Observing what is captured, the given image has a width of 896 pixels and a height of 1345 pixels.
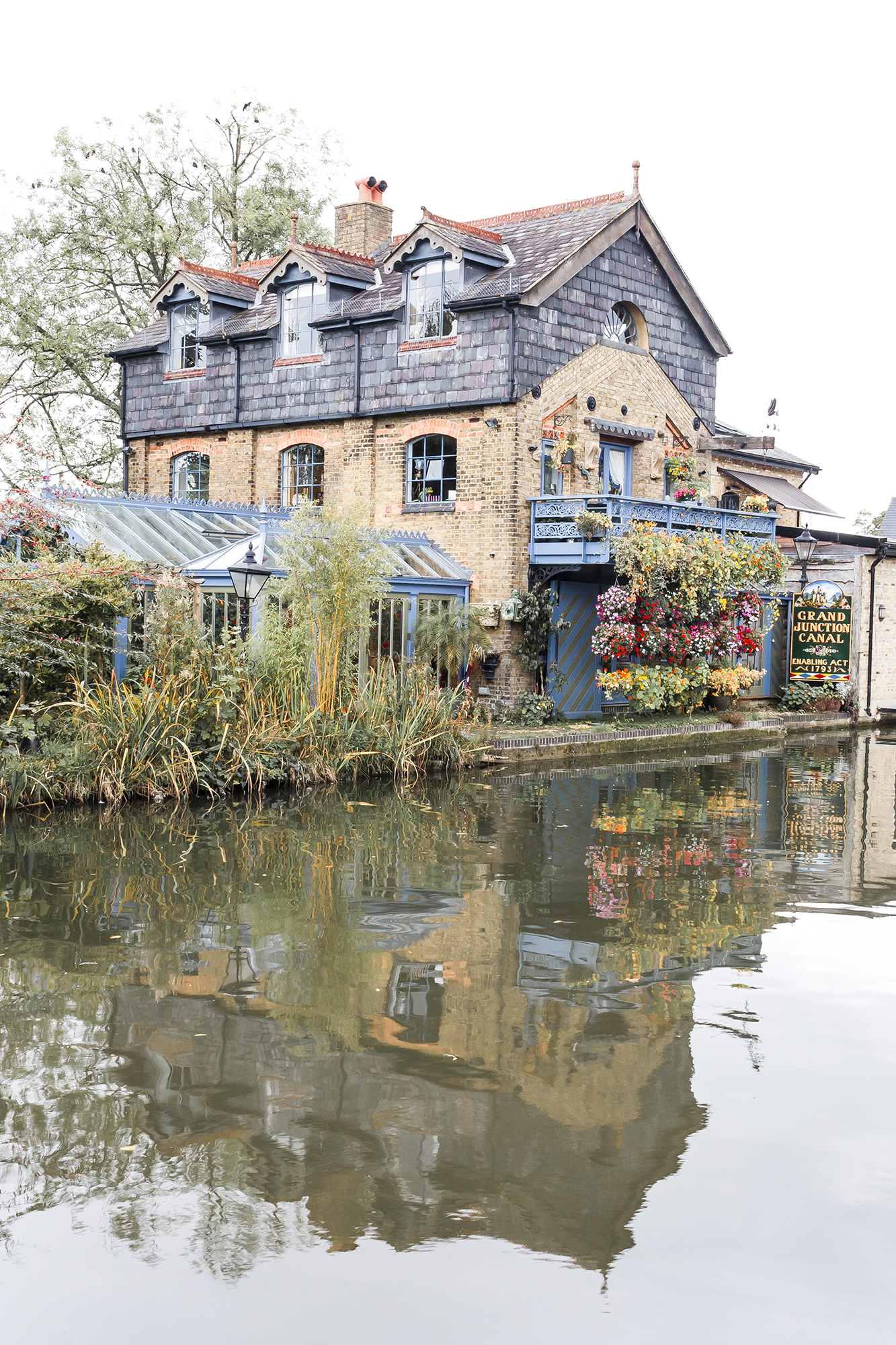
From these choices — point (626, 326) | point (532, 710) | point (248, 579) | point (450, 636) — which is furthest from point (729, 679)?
point (248, 579)

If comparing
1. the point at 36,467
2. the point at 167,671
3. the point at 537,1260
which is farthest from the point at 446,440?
the point at 537,1260

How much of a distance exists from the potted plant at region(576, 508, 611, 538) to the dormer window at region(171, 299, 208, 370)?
363 inches

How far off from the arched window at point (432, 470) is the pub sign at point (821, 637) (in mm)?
8081

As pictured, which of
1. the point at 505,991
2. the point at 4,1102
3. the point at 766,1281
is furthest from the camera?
the point at 505,991

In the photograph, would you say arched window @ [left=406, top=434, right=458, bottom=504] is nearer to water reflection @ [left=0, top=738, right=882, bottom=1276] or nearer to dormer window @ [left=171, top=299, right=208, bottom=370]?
dormer window @ [left=171, top=299, right=208, bottom=370]

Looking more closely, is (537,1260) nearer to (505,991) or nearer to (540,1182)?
(540,1182)

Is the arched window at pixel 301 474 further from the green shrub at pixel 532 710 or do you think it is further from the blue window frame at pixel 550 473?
the green shrub at pixel 532 710

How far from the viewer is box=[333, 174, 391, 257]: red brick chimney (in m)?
23.9

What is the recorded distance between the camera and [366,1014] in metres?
6.11

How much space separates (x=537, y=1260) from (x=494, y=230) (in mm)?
21150

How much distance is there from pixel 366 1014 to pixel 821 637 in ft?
64.8

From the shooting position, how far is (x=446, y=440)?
66.8 ft

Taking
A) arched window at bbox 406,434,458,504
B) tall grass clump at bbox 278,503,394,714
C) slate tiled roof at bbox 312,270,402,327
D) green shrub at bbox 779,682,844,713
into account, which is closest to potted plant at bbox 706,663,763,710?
green shrub at bbox 779,682,844,713

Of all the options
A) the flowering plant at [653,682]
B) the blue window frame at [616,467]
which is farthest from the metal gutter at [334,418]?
the flowering plant at [653,682]
